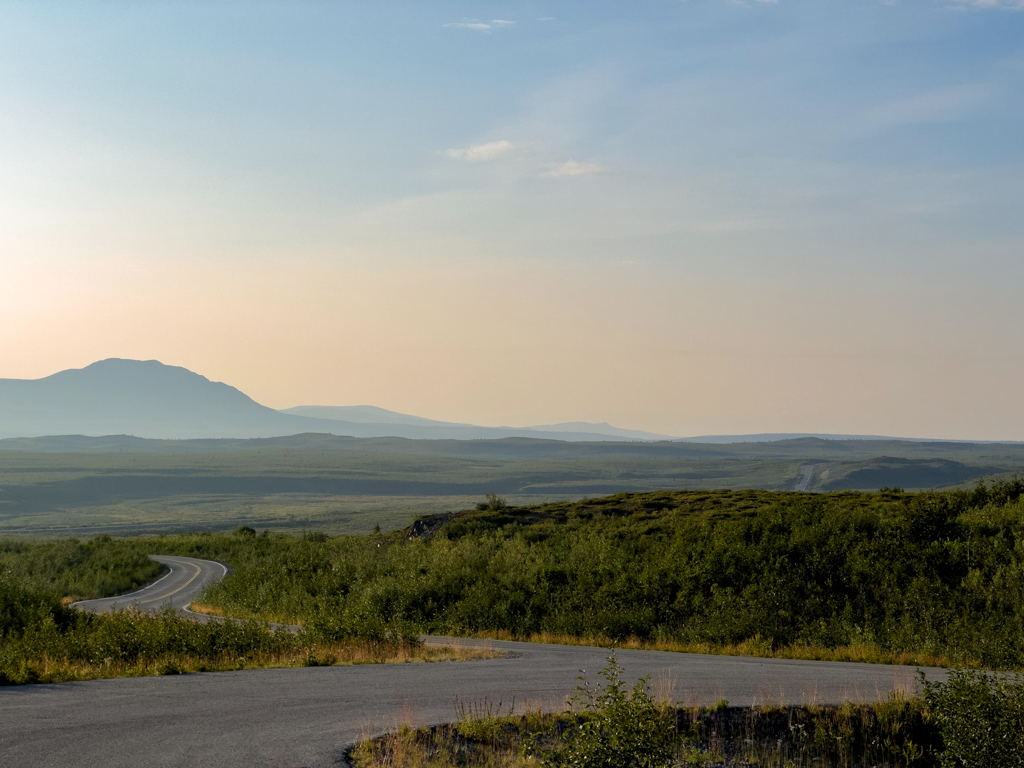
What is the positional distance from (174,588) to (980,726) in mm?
52177

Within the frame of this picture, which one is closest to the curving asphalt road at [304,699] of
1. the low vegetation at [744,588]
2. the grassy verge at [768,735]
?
the grassy verge at [768,735]

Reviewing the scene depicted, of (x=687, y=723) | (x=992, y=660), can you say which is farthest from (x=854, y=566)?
(x=687, y=723)

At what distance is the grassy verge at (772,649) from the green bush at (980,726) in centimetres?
748

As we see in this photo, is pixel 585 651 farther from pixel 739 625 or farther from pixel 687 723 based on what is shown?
pixel 687 723

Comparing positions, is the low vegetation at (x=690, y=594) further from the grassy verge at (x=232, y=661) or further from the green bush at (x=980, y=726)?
the green bush at (x=980, y=726)

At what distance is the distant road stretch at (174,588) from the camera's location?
45344 mm

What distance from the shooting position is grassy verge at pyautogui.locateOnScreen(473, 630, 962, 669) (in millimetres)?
20733

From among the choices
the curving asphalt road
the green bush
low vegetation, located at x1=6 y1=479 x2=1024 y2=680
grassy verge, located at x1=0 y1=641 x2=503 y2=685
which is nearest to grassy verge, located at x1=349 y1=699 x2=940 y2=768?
the curving asphalt road

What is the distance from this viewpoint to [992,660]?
20.8 meters

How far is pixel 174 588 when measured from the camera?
54375mm

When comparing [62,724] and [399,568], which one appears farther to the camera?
[399,568]

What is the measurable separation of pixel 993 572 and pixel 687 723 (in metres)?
17.5

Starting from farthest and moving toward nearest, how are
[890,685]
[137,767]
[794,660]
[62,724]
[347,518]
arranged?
[347,518], [794,660], [890,685], [62,724], [137,767]

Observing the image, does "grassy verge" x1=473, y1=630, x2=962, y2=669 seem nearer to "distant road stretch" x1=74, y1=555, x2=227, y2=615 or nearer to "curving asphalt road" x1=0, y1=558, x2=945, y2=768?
"curving asphalt road" x1=0, y1=558, x2=945, y2=768
